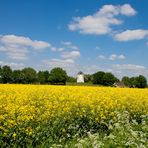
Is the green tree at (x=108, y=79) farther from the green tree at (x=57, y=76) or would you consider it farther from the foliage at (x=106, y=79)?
the green tree at (x=57, y=76)

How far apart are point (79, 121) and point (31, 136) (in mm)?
3205

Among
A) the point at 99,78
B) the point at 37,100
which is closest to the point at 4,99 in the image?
the point at 37,100

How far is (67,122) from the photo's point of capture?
1245cm

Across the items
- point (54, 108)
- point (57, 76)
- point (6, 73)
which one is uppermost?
point (6, 73)

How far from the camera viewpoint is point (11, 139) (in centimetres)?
954

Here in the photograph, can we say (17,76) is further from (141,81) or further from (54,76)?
(141,81)

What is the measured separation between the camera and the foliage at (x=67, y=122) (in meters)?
9.38

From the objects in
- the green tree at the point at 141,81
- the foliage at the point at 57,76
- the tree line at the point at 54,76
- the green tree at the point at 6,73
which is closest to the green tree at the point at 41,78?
the tree line at the point at 54,76

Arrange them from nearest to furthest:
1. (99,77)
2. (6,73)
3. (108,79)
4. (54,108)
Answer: (54,108), (6,73), (108,79), (99,77)

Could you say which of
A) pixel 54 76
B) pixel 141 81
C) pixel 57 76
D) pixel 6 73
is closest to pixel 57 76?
pixel 57 76

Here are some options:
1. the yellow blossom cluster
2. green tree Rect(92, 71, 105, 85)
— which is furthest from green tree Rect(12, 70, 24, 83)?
the yellow blossom cluster

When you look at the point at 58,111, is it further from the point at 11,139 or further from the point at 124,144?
the point at 124,144

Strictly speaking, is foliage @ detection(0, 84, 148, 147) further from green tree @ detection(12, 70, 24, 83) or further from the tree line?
the tree line

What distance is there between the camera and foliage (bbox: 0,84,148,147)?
9383 millimetres
